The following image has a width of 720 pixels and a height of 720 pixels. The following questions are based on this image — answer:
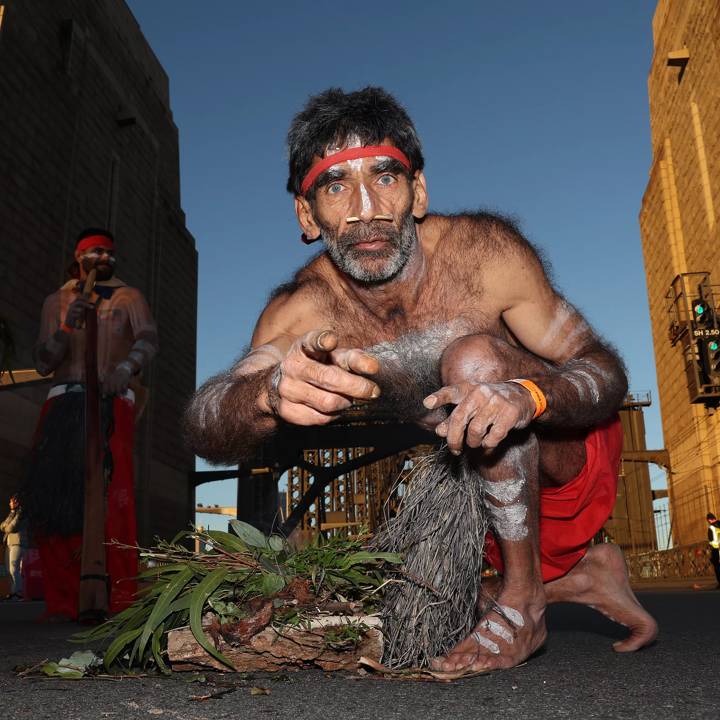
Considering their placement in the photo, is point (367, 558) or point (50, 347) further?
point (50, 347)

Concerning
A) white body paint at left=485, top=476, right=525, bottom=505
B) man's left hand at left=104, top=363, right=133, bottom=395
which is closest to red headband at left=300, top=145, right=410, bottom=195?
white body paint at left=485, top=476, right=525, bottom=505

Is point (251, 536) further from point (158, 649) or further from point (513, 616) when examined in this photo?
point (513, 616)

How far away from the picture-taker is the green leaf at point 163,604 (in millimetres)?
1624

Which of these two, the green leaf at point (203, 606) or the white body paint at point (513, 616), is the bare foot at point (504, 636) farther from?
the green leaf at point (203, 606)

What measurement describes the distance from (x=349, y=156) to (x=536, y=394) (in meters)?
0.89

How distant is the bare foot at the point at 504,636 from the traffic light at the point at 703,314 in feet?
39.6

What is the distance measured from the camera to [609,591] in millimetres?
2037

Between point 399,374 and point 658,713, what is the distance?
1217mm

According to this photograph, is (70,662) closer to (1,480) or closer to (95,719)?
(95,719)

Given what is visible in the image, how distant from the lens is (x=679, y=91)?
19.3 metres

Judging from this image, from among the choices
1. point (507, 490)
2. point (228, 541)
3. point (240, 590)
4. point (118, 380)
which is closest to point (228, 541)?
point (228, 541)

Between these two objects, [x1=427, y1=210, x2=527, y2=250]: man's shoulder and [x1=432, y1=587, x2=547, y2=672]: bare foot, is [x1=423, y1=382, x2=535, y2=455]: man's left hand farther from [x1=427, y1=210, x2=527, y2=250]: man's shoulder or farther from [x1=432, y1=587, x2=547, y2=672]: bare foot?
[x1=427, y1=210, x2=527, y2=250]: man's shoulder

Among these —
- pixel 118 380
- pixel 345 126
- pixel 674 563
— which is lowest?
pixel 674 563

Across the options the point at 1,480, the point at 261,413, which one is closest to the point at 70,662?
the point at 261,413
